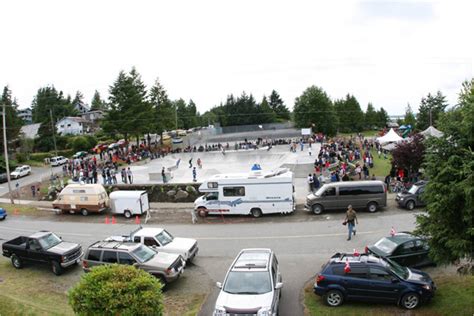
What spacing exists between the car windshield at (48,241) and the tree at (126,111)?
4499 centimetres

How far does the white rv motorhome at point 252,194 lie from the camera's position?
25.7m

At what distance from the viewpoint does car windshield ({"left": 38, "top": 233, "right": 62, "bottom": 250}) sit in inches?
728

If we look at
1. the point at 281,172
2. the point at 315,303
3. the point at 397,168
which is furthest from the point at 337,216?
the point at 315,303

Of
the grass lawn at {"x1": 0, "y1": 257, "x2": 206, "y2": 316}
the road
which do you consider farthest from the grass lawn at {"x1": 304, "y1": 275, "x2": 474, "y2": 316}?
the grass lawn at {"x1": 0, "y1": 257, "x2": 206, "y2": 316}

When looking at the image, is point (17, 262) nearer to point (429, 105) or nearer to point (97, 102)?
point (429, 105)

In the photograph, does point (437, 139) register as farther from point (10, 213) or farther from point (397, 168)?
point (10, 213)

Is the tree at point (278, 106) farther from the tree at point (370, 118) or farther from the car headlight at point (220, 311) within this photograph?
the car headlight at point (220, 311)

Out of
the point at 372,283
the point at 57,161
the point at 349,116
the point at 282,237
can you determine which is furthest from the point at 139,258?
the point at 349,116

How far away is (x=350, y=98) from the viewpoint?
111062mm

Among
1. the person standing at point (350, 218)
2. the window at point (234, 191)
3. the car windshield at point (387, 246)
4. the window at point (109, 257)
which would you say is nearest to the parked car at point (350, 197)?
the window at point (234, 191)

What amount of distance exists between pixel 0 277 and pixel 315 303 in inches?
516

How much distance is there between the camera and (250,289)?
39.0 ft

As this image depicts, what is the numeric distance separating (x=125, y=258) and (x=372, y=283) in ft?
28.5

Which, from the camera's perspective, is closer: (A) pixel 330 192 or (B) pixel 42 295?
(B) pixel 42 295
